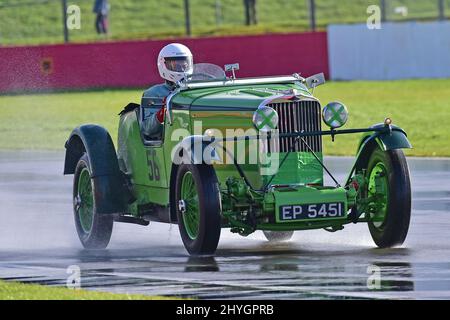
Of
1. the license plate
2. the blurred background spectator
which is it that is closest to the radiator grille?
the license plate

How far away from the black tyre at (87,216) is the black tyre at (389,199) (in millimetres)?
2329

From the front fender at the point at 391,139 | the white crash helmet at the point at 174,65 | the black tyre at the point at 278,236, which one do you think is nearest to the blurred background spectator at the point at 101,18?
the white crash helmet at the point at 174,65

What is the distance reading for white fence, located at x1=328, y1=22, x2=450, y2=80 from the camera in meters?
36.8

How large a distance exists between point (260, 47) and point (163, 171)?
2595cm

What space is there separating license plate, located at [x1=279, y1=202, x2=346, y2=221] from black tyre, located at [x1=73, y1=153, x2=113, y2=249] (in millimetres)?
2118

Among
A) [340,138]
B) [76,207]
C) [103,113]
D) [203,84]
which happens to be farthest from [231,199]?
[103,113]

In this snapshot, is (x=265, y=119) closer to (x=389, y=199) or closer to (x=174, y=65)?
(x=389, y=199)

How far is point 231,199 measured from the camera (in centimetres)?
1091

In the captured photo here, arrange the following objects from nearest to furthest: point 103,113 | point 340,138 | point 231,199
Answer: point 231,199 < point 340,138 < point 103,113

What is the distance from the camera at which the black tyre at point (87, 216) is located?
12211 mm

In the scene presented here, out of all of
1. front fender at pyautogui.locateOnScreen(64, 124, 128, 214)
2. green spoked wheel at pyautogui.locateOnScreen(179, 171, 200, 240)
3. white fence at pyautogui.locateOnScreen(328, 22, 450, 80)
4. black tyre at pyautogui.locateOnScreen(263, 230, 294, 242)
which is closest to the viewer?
green spoked wheel at pyautogui.locateOnScreen(179, 171, 200, 240)

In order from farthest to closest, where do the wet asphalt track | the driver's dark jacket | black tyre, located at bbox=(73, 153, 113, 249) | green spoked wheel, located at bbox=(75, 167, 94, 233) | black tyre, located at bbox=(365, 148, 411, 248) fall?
green spoked wheel, located at bbox=(75, 167, 94, 233) < black tyre, located at bbox=(73, 153, 113, 249) < the driver's dark jacket < black tyre, located at bbox=(365, 148, 411, 248) < the wet asphalt track

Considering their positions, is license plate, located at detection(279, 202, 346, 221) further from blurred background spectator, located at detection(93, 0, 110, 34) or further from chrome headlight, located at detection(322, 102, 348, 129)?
blurred background spectator, located at detection(93, 0, 110, 34)
